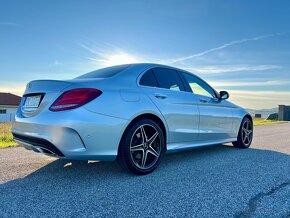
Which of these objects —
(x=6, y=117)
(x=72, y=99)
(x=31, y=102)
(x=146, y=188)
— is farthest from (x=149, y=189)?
(x=6, y=117)

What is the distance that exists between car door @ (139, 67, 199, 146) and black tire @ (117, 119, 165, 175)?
24cm

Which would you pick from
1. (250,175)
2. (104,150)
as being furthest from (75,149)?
(250,175)

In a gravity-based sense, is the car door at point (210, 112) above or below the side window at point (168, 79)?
below

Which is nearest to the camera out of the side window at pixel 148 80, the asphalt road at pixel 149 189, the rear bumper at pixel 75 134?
the asphalt road at pixel 149 189

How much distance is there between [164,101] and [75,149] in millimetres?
1497

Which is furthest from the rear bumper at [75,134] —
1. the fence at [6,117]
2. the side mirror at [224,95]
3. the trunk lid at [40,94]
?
the fence at [6,117]

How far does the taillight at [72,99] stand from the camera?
3.23m

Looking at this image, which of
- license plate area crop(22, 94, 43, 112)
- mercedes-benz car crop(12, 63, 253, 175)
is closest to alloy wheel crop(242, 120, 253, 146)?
mercedes-benz car crop(12, 63, 253, 175)

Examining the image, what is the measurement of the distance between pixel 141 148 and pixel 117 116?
2.03 ft

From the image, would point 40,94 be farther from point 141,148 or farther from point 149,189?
point 149,189

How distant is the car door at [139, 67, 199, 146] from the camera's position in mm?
4047

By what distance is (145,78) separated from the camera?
13.3 feet

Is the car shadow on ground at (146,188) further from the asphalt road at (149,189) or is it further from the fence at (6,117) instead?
the fence at (6,117)

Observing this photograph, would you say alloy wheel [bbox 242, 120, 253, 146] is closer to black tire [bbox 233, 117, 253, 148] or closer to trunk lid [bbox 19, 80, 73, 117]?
black tire [bbox 233, 117, 253, 148]
